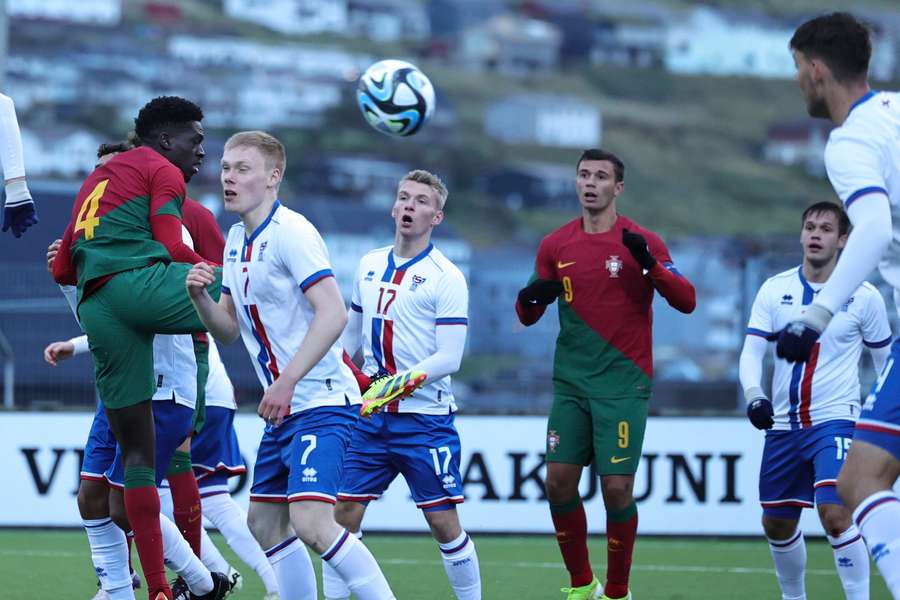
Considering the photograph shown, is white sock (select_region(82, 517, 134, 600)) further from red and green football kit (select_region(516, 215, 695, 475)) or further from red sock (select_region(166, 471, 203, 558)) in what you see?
red and green football kit (select_region(516, 215, 695, 475))

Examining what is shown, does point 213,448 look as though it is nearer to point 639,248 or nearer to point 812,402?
point 639,248

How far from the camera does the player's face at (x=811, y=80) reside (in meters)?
5.41

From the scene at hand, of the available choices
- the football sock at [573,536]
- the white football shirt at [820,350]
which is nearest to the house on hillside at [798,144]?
the white football shirt at [820,350]

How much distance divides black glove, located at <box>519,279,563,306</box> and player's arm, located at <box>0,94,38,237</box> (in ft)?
8.28

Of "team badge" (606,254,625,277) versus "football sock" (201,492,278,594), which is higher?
Answer: "team badge" (606,254,625,277)

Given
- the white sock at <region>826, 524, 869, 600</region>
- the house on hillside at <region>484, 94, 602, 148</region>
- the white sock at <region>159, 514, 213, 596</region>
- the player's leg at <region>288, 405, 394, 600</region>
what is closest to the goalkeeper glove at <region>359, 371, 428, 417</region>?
the player's leg at <region>288, 405, 394, 600</region>

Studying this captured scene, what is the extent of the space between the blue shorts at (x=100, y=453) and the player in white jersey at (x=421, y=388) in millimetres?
1170

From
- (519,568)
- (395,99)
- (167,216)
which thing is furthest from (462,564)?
(395,99)

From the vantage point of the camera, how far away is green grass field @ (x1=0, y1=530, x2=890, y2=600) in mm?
8727

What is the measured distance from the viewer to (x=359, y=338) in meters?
7.71

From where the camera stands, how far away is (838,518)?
739 cm

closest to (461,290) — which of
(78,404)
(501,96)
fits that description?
(78,404)

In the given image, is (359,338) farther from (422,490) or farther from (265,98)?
(265,98)

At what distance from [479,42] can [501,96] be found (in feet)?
20.3
